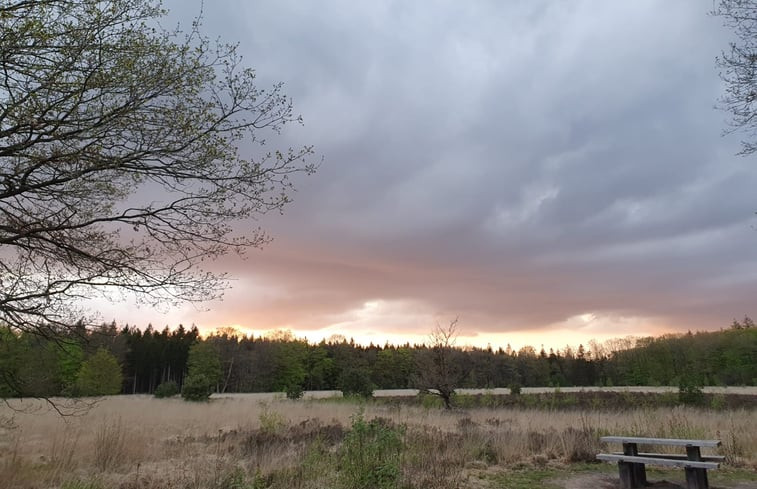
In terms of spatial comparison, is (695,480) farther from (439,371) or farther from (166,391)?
(166,391)

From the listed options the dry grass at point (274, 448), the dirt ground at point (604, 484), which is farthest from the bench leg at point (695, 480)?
the dry grass at point (274, 448)

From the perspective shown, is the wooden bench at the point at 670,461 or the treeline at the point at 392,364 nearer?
the wooden bench at the point at 670,461

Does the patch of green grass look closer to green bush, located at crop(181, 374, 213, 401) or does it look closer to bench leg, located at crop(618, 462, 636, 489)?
bench leg, located at crop(618, 462, 636, 489)

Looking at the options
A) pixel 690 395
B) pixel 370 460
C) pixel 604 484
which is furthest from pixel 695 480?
pixel 690 395

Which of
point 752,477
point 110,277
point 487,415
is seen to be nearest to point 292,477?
point 110,277

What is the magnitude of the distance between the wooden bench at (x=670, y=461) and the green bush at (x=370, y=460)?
11.2 ft

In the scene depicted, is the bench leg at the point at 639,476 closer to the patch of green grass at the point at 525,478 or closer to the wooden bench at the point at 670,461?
the wooden bench at the point at 670,461

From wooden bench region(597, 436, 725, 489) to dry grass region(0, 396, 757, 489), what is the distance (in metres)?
2.02

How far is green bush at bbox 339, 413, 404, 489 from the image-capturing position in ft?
19.7

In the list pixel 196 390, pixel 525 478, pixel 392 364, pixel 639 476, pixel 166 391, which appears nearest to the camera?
pixel 639 476

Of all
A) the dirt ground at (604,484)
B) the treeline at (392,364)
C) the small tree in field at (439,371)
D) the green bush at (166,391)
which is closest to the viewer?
the dirt ground at (604,484)

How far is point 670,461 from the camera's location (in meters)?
6.50

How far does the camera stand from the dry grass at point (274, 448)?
6980mm

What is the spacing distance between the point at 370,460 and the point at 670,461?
4.09 metres
